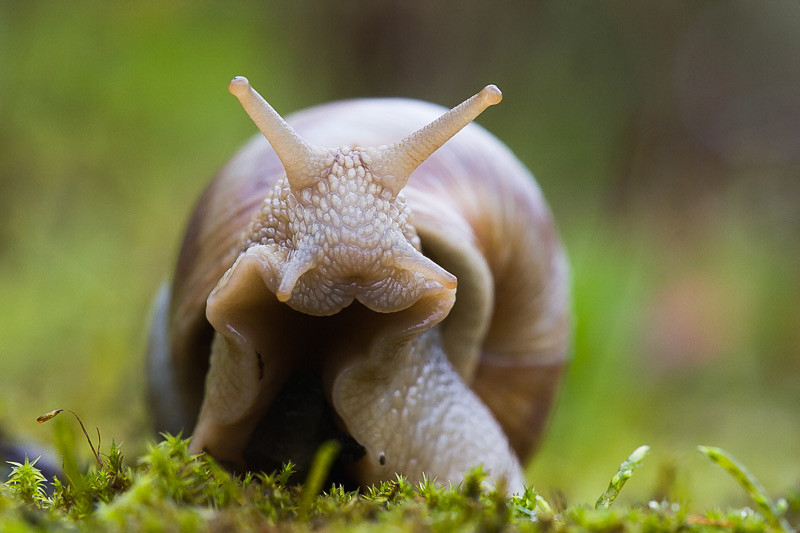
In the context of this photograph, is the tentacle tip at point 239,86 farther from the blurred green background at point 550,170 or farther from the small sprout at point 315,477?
the blurred green background at point 550,170

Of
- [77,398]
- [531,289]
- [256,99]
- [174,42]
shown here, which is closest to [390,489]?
[256,99]

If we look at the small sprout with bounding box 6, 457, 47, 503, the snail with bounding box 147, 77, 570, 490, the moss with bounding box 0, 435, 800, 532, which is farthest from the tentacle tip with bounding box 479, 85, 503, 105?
the small sprout with bounding box 6, 457, 47, 503

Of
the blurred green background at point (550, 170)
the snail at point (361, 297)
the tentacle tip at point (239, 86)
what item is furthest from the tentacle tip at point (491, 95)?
the blurred green background at point (550, 170)

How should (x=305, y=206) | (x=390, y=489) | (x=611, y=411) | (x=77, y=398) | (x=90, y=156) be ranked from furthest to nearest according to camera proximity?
(x=90, y=156), (x=611, y=411), (x=77, y=398), (x=305, y=206), (x=390, y=489)

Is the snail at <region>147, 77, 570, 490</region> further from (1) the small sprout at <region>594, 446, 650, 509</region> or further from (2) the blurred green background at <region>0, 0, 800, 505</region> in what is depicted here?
(2) the blurred green background at <region>0, 0, 800, 505</region>

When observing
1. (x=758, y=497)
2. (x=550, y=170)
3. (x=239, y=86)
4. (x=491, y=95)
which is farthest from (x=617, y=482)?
(x=550, y=170)

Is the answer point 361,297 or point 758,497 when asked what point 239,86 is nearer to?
point 361,297

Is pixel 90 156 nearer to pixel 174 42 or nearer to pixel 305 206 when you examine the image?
pixel 174 42
